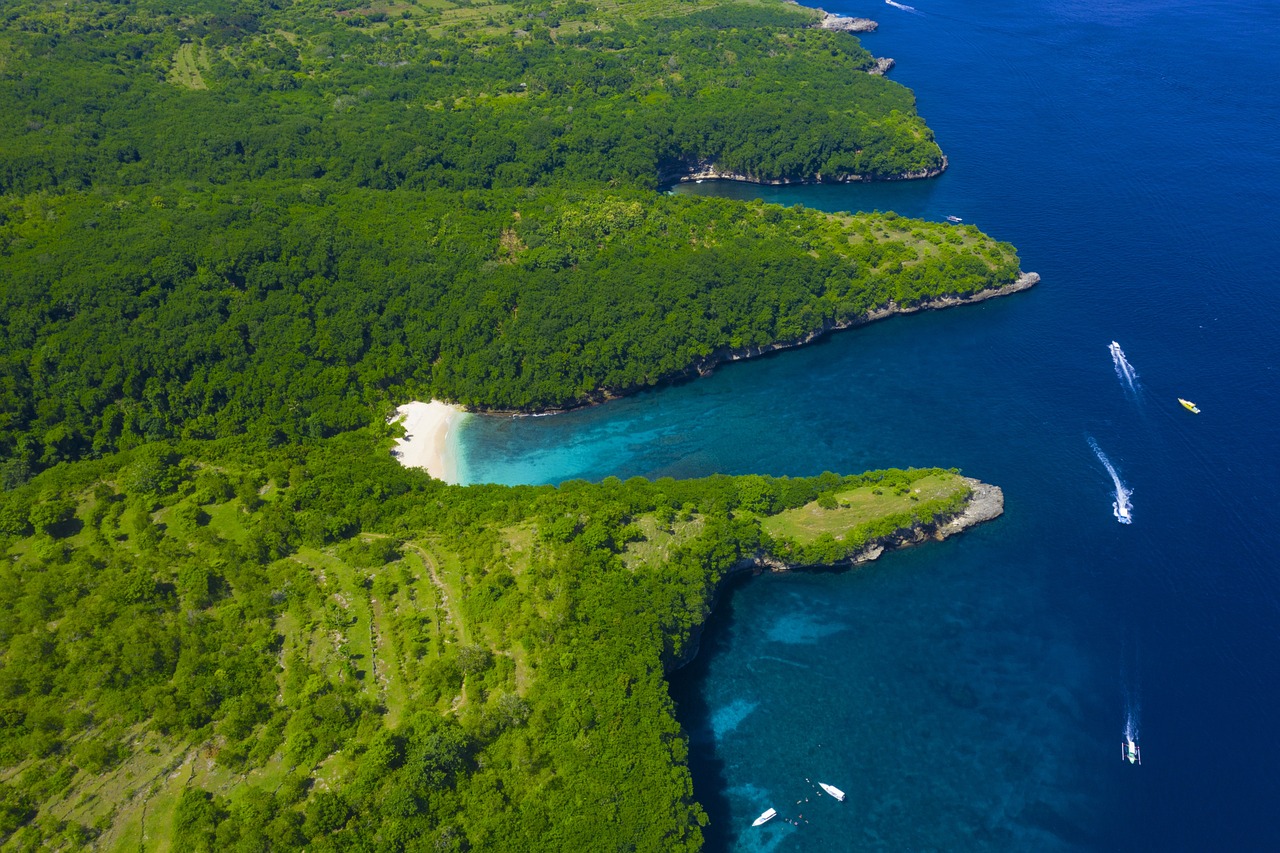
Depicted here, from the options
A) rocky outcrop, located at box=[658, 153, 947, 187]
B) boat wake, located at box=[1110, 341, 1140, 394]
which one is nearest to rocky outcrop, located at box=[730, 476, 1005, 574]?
boat wake, located at box=[1110, 341, 1140, 394]

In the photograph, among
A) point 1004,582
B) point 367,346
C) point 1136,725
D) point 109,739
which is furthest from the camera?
point 367,346

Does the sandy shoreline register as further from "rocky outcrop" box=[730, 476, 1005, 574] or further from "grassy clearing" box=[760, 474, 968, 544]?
"grassy clearing" box=[760, 474, 968, 544]

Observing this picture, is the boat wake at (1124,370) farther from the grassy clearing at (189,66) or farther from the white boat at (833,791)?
the grassy clearing at (189,66)

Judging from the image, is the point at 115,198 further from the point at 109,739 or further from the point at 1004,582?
the point at 1004,582

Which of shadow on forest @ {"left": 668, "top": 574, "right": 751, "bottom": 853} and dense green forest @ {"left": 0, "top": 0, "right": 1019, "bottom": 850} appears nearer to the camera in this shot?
dense green forest @ {"left": 0, "top": 0, "right": 1019, "bottom": 850}

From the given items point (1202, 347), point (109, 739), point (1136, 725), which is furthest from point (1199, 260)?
point (109, 739)
